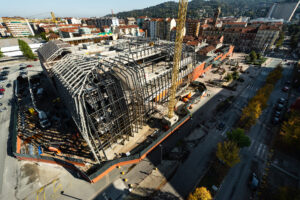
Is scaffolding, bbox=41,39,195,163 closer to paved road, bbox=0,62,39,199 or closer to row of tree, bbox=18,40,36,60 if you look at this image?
paved road, bbox=0,62,39,199

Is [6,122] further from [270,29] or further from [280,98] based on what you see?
[270,29]

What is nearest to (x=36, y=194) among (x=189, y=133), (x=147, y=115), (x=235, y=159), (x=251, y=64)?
(x=147, y=115)

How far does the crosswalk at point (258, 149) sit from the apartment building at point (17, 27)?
26680 centimetres

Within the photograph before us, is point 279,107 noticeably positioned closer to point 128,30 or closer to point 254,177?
point 254,177

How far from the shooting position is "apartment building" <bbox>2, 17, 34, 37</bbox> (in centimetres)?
16389

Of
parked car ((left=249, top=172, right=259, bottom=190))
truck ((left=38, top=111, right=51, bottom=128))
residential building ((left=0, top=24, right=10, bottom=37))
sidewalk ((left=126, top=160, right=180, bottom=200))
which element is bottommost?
sidewalk ((left=126, top=160, right=180, bottom=200))

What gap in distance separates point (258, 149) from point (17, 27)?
270 meters

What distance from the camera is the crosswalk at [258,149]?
3247 cm

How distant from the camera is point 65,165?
30.3 m

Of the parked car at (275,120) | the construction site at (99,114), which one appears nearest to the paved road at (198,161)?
the construction site at (99,114)

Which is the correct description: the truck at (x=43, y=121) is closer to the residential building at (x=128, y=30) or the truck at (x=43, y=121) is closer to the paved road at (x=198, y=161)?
the paved road at (x=198, y=161)

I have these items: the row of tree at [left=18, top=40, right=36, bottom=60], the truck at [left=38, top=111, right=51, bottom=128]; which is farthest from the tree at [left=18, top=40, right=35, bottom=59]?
the truck at [left=38, top=111, right=51, bottom=128]

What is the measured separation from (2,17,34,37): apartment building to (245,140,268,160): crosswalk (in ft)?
875

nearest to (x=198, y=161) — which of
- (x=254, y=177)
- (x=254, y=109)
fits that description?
(x=254, y=177)
